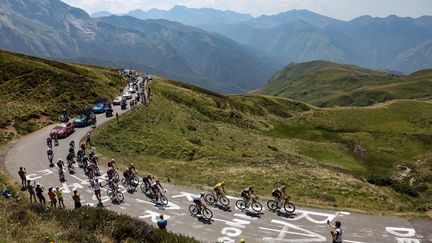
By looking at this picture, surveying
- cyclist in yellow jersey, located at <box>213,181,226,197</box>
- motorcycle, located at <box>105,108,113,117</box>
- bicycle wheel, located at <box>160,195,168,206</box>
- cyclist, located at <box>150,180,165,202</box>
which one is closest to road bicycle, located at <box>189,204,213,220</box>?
cyclist in yellow jersey, located at <box>213,181,226,197</box>

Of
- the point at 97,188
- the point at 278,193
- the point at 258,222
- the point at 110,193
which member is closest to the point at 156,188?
the point at 110,193

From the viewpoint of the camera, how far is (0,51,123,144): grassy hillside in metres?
63.3

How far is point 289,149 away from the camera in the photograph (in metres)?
78.9

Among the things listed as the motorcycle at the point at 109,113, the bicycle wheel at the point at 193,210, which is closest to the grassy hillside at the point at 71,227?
the bicycle wheel at the point at 193,210

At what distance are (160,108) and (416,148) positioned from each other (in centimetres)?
5379

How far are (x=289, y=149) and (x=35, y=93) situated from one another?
158ft

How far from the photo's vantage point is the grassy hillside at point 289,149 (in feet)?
132

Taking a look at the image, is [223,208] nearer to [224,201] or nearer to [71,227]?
[224,201]

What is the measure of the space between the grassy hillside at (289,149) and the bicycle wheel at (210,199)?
5.11 metres

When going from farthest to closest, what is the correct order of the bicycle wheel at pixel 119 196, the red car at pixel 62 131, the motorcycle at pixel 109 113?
the motorcycle at pixel 109 113 → the red car at pixel 62 131 → the bicycle wheel at pixel 119 196

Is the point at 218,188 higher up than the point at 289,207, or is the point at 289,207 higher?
the point at 218,188

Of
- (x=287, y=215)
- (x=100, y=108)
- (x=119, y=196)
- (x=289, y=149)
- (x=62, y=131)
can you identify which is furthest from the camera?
(x=289, y=149)

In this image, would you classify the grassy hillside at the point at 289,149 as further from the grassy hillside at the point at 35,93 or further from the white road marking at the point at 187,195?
the grassy hillside at the point at 35,93

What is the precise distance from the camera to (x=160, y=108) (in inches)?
3221
